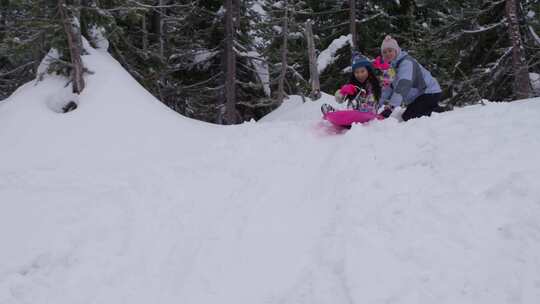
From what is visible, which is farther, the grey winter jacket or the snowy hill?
the grey winter jacket

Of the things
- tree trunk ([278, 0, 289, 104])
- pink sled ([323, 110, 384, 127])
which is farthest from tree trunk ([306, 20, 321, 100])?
pink sled ([323, 110, 384, 127])

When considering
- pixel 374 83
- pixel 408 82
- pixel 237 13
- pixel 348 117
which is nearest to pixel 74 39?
pixel 348 117

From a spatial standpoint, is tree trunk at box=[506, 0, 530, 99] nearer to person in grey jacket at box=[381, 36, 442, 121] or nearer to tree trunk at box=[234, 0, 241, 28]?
person in grey jacket at box=[381, 36, 442, 121]

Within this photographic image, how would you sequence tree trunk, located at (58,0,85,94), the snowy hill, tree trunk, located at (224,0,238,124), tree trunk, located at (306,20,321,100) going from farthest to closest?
1. tree trunk, located at (224,0,238,124)
2. tree trunk, located at (306,20,321,100)
3. tree trunk, located at (58,0,85,94)
4. the snowy hill

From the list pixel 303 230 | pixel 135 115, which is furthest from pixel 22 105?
pixel 303 230

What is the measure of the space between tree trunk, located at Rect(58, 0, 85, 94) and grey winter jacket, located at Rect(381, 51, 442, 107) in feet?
19.1

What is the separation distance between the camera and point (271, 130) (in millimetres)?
7477

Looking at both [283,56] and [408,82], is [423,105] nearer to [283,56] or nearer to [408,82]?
[408,82]

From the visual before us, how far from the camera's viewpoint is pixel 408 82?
7152 millimetres

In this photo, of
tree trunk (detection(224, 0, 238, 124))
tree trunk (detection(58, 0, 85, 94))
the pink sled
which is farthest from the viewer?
tree trunk (detection(224, 0, 238, 124))

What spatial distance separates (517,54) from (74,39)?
933cm

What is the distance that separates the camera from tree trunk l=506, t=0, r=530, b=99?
31.1ft

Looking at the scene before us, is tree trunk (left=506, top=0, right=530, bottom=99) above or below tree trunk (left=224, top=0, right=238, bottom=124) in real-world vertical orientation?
above

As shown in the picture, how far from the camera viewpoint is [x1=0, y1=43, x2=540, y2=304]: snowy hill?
3.21 metres
